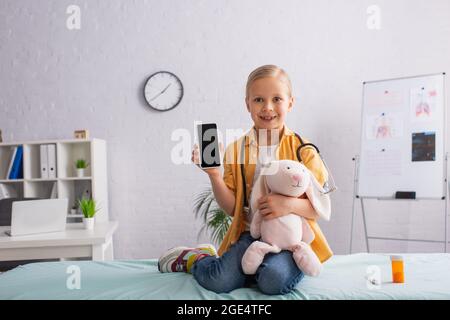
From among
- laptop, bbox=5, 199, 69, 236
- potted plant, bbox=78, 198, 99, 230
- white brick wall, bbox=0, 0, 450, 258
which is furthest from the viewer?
white brick wall, bbox=0, 0, 450, 258

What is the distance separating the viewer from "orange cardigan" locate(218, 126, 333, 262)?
1360 millimetres

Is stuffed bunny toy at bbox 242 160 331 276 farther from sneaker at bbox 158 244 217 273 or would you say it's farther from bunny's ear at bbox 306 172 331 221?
sneaker at bbox 158 244 217 273

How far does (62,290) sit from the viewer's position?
124cm

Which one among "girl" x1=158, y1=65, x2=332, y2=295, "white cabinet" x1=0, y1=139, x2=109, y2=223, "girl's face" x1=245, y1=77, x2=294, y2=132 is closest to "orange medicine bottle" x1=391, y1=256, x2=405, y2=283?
"girl" x1=158, y1=65, x2=332, y2=295

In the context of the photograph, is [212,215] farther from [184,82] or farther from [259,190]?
[259,190]

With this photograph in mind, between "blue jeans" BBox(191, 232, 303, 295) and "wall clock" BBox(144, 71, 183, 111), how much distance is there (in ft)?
6.76

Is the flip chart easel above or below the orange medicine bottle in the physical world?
above

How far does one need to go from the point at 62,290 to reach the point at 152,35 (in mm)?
2406

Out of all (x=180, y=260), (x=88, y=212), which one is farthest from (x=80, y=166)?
(x=180, y=260)

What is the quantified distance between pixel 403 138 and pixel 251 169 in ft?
5.63

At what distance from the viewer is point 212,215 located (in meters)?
2.94

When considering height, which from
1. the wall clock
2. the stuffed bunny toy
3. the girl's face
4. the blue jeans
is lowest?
the blue jeans

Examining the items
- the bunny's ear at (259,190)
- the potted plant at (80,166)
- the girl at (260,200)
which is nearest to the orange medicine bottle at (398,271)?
the girl at (260,200)
